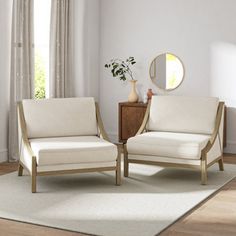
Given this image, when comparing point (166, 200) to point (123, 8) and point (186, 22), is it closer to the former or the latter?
point (186, 22)

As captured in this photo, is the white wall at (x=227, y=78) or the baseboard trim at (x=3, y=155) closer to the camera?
the baseboard trim at (x=3, y=155)

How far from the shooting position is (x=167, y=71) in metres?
7.45

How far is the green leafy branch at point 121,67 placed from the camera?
759 centimetres

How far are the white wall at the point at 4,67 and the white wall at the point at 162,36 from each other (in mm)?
1946

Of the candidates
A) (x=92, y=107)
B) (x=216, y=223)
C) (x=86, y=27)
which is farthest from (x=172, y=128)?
(x=86, y=27)

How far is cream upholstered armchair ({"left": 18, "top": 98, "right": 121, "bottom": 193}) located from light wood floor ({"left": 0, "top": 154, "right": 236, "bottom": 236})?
36.5 inches

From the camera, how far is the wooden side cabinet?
7230 mm

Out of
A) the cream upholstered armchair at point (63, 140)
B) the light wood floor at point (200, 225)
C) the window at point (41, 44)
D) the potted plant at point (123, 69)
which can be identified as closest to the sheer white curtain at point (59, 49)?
the window at point (41, 44)

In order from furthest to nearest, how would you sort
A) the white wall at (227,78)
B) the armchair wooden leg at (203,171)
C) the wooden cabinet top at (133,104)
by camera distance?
1. the wooden cabinet top at (133,104)
2. the white wall at (227,78)
3. the armchair wooden leg at (203,171)

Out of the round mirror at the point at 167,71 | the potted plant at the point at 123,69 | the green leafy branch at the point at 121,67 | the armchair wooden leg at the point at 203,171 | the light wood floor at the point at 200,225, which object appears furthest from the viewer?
the green leafy branch at the point at 121,67

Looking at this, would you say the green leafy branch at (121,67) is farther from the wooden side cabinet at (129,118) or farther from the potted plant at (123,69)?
the wooden side cabinet at (129,118)

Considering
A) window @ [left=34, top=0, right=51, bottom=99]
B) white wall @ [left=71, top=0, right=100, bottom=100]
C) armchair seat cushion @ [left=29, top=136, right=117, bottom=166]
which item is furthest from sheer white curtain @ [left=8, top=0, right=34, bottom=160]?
armchair seat cushion @ [left=29, top=136, right=117, bottom=166]

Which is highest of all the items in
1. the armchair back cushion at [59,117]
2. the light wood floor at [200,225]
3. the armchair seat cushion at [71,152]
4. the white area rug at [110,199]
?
the armchair back cushion at [59,117]

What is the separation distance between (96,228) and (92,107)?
6.87ft
